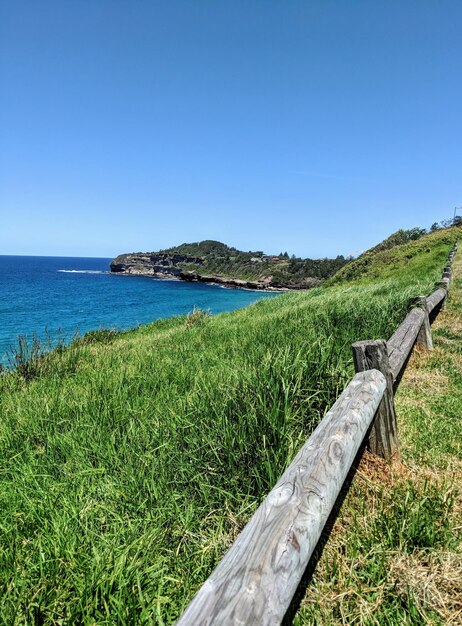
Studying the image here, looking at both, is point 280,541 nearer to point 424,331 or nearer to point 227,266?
point 424,331

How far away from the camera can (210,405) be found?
136 inches

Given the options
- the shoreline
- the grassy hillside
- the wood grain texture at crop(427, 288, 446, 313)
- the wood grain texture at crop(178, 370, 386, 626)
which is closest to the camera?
the wood grain texture at crop(178, 370, 386, 626)

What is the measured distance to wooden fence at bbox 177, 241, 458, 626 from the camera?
1121mm

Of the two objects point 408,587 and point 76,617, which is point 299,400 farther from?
point 76,617

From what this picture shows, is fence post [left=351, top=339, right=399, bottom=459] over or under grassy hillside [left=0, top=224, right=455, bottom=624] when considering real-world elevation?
over

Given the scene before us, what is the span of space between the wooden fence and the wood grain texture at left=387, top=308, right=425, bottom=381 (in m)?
1.21

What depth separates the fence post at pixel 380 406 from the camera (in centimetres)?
301

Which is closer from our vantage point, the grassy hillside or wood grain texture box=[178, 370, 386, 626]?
wood grain texture box=[178, 370, 386, 626]

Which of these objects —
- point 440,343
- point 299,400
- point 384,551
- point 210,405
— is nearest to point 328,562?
point 384,551

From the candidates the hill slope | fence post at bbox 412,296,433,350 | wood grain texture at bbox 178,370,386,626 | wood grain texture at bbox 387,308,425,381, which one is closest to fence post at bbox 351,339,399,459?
wood grain texture at bbox 387,308,425,381

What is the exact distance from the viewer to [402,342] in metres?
4.61

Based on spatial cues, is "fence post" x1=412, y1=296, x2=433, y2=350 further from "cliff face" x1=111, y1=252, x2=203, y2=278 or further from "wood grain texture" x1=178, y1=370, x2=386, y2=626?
"cliff face" x1=111, y1=252, x2=203, y2=278

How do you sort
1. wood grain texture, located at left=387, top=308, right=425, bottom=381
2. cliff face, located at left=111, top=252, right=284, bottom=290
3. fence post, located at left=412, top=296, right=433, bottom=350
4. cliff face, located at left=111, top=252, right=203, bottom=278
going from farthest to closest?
cliff face, located at left=111, top=252, right=203, bottom=278 < cliff face, located at left=111, top=252, right=284, bottom=290 < fence post, located at left=412, top=296, right=433, bottom=350 < wood grain texture, located at left=387, top=308, right=425, bottom=381

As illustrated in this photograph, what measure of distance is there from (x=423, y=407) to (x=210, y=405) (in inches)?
104
